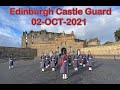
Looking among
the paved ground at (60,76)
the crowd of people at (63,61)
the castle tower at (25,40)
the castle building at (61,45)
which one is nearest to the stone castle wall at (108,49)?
the castle building at (61,45)

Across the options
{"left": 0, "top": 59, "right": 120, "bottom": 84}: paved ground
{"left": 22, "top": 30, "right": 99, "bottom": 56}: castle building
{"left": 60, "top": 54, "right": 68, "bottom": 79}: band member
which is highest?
{"left": 22, "top": 30, "right": 99, "bottom": 56}: castle building

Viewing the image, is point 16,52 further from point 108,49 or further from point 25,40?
point 25,40

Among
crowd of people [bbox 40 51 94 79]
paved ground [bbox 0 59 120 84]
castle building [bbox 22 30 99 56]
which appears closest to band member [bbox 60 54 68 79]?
crowd of people [bbox 40 51 94 79]

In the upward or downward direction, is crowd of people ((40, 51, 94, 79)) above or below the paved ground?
above

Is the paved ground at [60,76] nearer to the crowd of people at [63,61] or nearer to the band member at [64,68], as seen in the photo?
the band member at [64,68]

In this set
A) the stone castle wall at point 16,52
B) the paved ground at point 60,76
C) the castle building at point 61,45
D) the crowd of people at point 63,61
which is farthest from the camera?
the castle building at point 61,45

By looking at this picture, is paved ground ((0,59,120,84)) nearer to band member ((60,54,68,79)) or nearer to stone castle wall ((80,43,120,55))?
band member ((60,54,68,79))

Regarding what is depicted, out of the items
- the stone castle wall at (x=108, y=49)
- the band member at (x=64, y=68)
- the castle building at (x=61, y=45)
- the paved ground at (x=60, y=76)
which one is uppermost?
the castle building at (x=61, y=45)

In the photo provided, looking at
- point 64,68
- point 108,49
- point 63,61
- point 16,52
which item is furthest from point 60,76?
point 16,52

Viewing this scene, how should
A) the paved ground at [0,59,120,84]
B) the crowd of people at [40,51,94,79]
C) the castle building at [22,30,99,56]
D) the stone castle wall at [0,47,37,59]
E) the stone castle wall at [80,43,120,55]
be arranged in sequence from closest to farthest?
the paved ground at [0,59,120,84] → the crowd of people at [40,51,94,79] → the stone castle wall at [80,43,120,55] → the stone castle wall at [0,47,37,59] → the castle building at [22,30,99,56]

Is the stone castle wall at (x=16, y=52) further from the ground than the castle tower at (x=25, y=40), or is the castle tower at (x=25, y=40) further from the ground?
the castle tower at (x=25, y=40)

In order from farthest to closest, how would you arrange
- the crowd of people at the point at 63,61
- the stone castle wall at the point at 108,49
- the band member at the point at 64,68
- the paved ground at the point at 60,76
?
1. the stone castle wall at the point at 108,49
2. the crowd of people at the point at 63,61
3. the band member at the point at 64,68
4. the paved ground at the point at 60,76

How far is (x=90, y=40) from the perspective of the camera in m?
85.2
